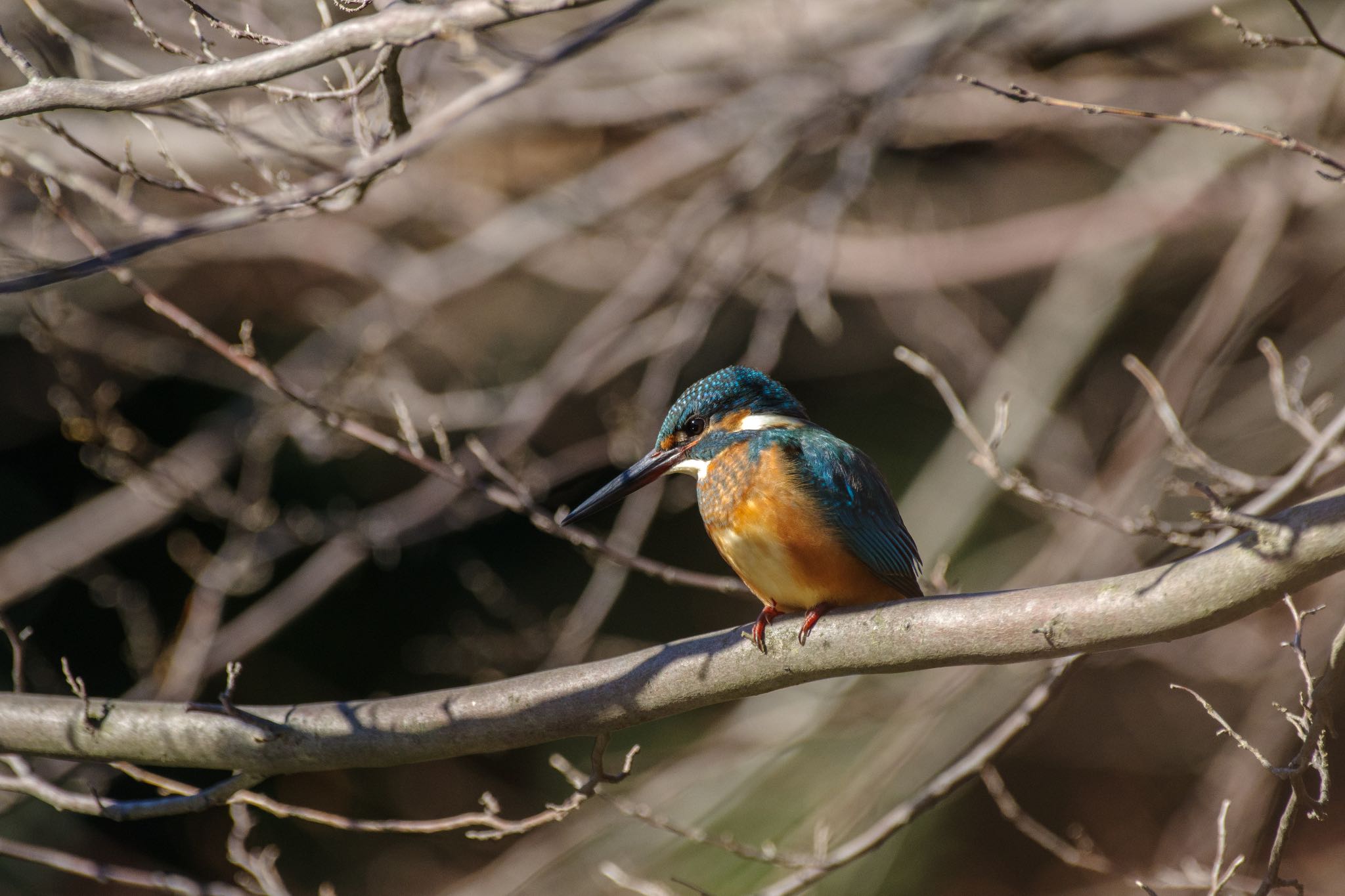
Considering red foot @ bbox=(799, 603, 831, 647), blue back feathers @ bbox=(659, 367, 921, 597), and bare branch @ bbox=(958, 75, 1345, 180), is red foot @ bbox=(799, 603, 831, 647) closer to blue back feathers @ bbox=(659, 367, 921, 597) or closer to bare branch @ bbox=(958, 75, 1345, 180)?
blue back feathers @ bbox=(659, 367, 921, 597)

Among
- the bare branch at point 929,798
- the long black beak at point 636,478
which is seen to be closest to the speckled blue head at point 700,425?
the long black beak at point 636,478

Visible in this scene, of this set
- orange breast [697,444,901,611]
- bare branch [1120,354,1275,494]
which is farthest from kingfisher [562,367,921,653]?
bare branch [1120,354,1275,494]

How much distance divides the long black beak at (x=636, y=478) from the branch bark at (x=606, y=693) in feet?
2.40

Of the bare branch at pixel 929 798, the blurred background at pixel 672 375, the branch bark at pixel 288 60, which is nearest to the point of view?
the branch bark at pixel 288 60

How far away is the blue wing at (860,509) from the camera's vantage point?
2402 millimetres

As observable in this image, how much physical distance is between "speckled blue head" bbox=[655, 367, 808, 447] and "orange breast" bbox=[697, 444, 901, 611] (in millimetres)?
249

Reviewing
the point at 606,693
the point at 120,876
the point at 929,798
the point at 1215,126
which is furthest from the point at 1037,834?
the point at 120,876

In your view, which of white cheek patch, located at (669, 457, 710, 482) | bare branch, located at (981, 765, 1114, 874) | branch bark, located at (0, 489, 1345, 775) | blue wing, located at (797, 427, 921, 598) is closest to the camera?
branch bark, located at (0, 489, 1345, 775)

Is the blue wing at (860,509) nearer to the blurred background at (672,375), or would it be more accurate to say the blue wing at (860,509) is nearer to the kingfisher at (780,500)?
Answer: the kingfisher at (780,500)

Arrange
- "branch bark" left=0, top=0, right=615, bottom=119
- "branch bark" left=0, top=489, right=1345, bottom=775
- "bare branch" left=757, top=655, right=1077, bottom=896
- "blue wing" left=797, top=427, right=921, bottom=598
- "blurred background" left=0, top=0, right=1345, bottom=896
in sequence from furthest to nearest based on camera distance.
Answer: "blurred background" left=0, top=0, right=1345, bottom=896
"blue wing" left=797, top=427, right=921, bottom=598
"bare branch" left=757, top=655, right=1077, bottom=896
"branch bark" left=0, top=489, right=1345, bottom=775
"branch bark" left=0, top=0, right=615, bottom=119

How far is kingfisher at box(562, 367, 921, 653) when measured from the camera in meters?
2.31

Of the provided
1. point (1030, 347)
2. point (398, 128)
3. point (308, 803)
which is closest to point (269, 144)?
point (398, 128)

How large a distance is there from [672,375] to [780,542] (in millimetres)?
1629

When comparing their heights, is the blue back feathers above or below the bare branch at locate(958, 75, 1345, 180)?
below
